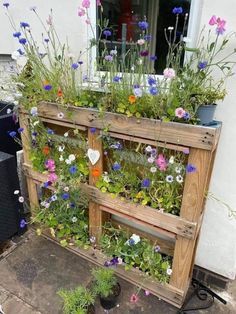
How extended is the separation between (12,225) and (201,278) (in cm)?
150

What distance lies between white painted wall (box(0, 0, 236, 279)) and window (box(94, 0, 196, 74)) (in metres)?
0.25

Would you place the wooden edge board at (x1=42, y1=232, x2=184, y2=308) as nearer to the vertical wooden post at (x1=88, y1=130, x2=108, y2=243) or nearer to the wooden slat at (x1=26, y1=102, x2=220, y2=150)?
the vertical wooden post at (x1=88, y1=130, x2=108, y2=243)

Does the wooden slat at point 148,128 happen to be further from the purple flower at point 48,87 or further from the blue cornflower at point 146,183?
the blue cornflower at point 146,183

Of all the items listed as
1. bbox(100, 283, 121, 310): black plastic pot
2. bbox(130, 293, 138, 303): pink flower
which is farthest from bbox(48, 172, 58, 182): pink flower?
bbox(130, 293, 138, 303): pink flower

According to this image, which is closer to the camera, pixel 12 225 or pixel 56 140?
pixel 56 140

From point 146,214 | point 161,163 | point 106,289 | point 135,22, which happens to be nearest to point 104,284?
point 106,289

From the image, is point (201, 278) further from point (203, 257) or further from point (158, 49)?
point (158, 49)

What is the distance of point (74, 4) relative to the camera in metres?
1.79

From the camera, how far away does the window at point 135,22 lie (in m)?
1.84

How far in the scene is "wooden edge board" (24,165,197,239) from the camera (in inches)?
57.0

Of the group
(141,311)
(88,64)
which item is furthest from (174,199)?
(88,64)

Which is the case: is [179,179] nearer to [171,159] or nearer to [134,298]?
[171,159]

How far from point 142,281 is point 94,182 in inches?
29.1

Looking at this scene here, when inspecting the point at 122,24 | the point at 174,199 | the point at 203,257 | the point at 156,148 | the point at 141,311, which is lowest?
the point at 141,311
